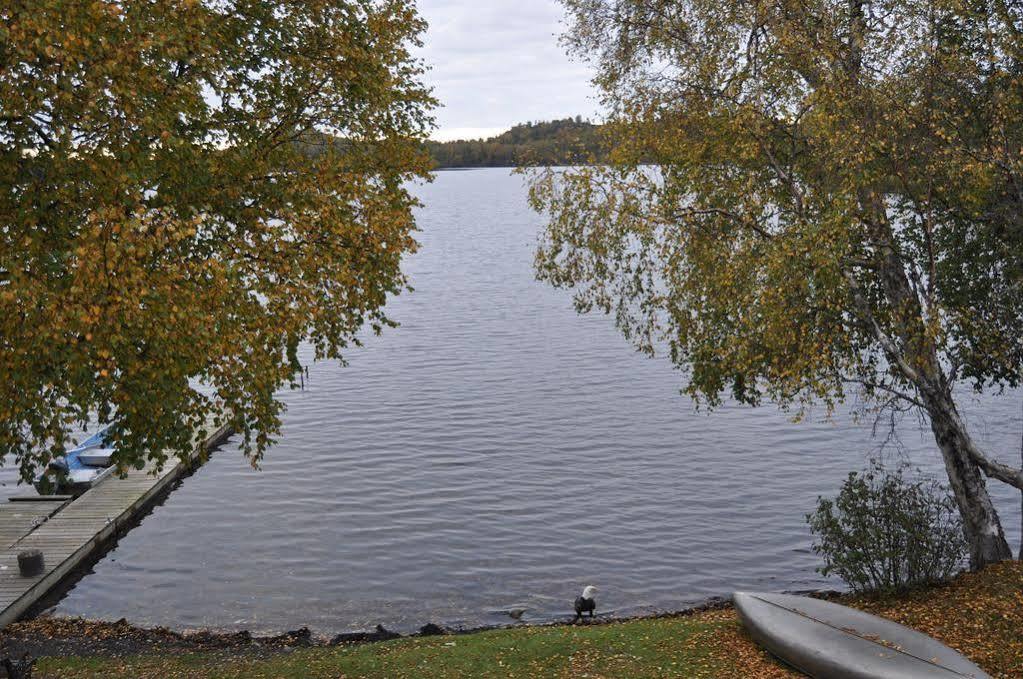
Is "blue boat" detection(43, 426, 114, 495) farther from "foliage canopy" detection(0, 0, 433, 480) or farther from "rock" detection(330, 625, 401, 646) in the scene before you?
"foliage canopy" detection(0, 0, 433, 480)

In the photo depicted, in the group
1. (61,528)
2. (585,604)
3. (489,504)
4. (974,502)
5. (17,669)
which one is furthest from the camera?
(489,504)

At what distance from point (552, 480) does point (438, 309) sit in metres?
44.5

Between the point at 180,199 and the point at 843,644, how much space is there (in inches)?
508

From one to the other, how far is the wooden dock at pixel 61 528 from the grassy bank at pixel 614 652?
6870 millimetres

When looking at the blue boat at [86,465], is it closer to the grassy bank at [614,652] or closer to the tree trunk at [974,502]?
the grassy bank at [614,652]

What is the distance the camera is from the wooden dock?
25453 millimetres

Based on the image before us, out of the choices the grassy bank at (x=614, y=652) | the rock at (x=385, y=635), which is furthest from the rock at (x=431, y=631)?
the grassy bank at (x=614, y=652)

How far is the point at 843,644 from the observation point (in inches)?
599

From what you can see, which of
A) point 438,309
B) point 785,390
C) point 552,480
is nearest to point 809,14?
point 785,390

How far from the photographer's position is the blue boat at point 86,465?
34.8 m

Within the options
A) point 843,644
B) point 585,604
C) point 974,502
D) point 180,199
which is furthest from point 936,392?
point 180,199

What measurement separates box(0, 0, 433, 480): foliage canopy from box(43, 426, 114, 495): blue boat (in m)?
22.7

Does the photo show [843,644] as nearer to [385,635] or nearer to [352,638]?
[385,635]

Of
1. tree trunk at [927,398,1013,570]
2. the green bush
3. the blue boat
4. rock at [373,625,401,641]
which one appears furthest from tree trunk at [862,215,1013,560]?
the blue boat
